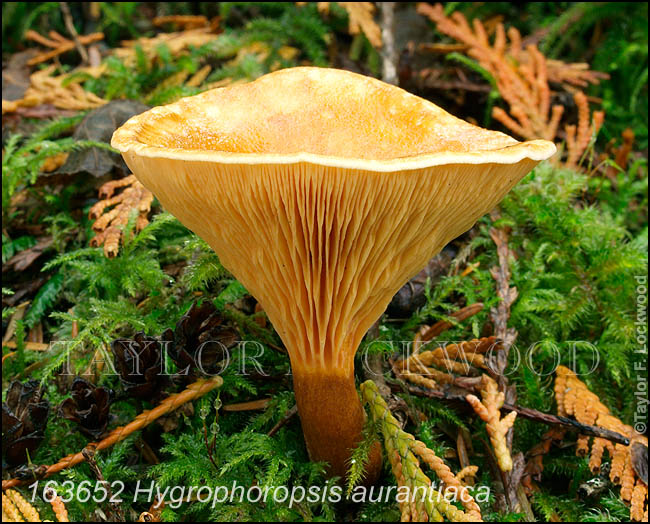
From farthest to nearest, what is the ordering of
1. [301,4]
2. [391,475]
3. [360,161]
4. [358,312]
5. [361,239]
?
1. [301,4]
2. [391,475]
3. [358,312]
4. [361,239]
5. [360,161]

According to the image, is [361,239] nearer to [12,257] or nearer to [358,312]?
[358,312]

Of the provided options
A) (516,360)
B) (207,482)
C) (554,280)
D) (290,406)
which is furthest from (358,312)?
(554,280)

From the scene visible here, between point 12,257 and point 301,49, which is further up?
point 301,49

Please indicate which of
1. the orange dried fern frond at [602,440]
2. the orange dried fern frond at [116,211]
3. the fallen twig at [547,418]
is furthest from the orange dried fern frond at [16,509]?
the orange dried fern frond at [602,440]

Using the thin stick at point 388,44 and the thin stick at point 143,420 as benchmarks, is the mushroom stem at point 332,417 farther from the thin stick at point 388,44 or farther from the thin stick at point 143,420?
the thin stick at point 388,44

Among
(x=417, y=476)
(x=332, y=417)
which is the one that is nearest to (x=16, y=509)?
(x=332, y=417)

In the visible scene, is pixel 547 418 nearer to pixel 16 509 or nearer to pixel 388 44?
pixel 16 509
